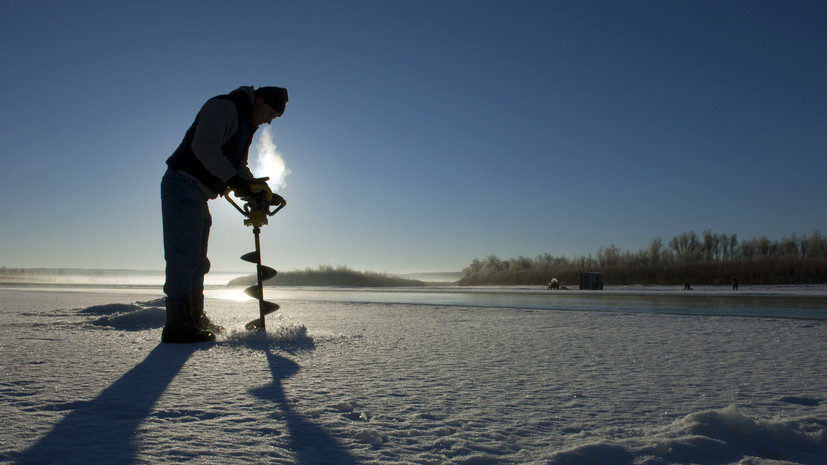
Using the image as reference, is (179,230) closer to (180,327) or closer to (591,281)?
(180,327)

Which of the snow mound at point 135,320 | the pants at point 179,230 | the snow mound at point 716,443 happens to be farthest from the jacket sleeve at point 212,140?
the snow mound at point 716,443

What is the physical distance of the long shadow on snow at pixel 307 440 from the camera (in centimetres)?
105

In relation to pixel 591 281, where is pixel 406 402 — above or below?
above

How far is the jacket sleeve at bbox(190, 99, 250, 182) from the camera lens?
3002 millimetres

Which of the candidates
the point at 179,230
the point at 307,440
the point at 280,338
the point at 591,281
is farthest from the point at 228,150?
the point at 591,281

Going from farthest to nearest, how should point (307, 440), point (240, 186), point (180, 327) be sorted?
point (240, 186) < point (180, 327) < point (307, 440)

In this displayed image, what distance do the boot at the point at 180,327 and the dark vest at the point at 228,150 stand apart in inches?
30.9

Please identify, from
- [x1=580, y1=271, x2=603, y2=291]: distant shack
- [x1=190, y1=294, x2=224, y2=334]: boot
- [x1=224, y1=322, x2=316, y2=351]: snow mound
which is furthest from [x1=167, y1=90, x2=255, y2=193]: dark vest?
[x1=580, y1=271, x2=603, y2=291]: distant shack

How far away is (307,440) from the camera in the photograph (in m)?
1.16

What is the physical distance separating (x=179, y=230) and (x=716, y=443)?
2932 millimetres

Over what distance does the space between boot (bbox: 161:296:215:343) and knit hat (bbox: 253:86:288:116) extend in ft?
4.69

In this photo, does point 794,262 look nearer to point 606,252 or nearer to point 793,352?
point 606,252

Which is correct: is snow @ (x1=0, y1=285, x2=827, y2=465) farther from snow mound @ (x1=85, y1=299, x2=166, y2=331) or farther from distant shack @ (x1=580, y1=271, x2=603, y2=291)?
distant shack @ (x1=580, y1=271, x2=603, y2=291)

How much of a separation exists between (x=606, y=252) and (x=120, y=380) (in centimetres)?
3771
